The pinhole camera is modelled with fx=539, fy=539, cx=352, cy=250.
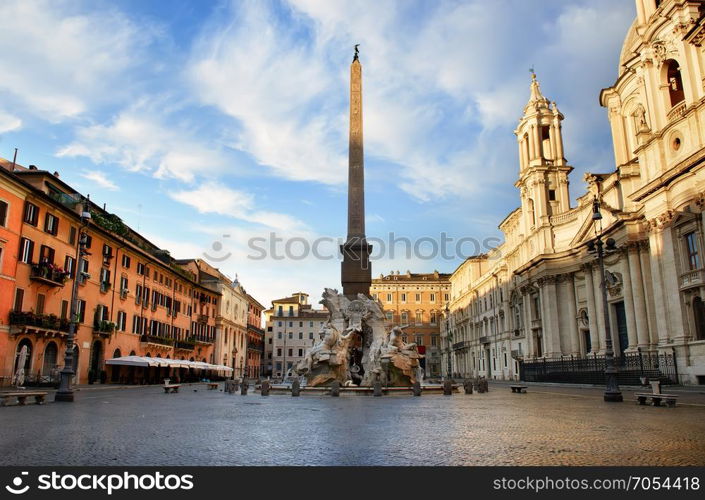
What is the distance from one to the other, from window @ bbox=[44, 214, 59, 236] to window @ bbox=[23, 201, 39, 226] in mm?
1040

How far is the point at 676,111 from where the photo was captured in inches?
1189

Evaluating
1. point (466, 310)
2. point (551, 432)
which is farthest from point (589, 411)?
point (466, 310)

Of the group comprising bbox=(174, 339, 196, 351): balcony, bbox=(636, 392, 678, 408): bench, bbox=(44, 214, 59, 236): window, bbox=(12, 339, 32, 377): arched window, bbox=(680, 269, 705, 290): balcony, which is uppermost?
bbox=(44, 214, 59, 236): window

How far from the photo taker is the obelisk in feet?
85.0

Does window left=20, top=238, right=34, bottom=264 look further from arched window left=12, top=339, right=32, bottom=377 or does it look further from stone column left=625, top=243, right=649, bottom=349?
stone column left=625, top=243, right=649, bottom=349

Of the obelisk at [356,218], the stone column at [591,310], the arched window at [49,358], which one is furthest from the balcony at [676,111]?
the arched window at [49,358]

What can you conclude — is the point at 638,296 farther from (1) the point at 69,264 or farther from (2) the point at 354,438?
(1) the point at 69,264

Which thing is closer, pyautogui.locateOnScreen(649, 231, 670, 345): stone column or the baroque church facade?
the baroque church facade

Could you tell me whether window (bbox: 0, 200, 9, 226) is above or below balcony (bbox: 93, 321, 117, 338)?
above

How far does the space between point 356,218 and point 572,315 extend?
90.1 feet

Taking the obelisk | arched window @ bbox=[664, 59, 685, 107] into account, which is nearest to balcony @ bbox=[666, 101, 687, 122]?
arched window @ bbox=[664, 59, 685, 107]
